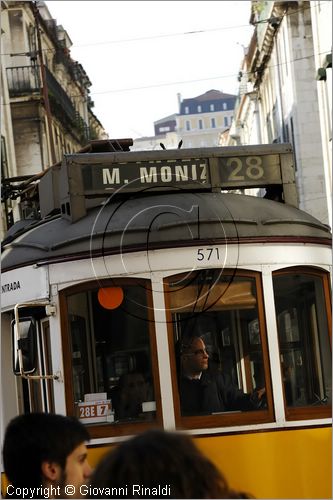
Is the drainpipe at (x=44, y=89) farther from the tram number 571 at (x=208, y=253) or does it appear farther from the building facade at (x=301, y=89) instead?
the tram number 571 at (x=208, y=253)

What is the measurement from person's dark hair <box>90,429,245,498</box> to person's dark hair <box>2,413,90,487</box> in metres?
1.21

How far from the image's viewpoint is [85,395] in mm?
7125

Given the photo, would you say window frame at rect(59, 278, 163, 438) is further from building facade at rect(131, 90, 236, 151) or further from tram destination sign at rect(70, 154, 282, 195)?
building facade at rect(131, 90, 236, 151)

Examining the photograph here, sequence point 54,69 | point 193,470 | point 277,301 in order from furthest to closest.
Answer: point 54,69 → point 277,301 → point 193,470

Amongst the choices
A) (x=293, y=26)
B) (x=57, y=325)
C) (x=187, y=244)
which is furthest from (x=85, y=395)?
(x=293, y=26)

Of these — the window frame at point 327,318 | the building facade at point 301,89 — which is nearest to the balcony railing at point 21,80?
the building facade at point 301,89

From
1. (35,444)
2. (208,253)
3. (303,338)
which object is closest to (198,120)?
(303,338)

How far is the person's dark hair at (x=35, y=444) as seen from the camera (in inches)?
159

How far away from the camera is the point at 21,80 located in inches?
1359

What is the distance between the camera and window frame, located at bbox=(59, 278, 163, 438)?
702 centimetres

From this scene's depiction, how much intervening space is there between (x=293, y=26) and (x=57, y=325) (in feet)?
93.7

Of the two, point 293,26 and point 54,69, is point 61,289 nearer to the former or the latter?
point 293,26

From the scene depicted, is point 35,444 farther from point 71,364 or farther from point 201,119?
point 201,119

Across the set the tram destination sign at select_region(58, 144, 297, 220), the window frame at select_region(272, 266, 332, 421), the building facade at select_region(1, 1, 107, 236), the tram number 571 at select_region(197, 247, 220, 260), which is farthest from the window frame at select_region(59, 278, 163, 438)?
the building facade at select_region(1, 1, 107, 236)
